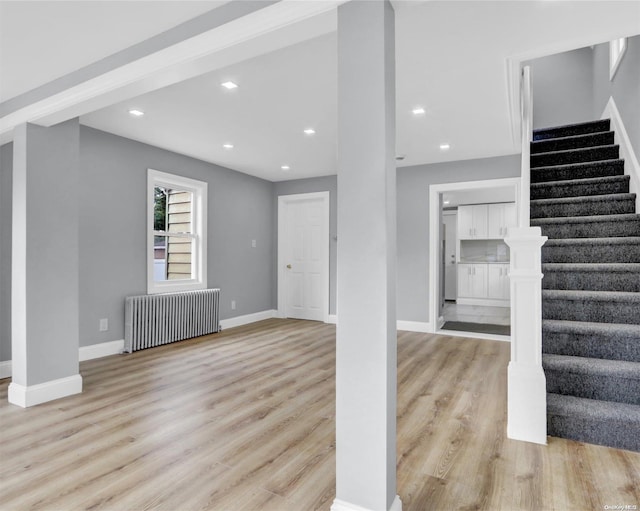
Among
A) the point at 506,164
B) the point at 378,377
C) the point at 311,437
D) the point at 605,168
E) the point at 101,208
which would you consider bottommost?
the point at 311,437

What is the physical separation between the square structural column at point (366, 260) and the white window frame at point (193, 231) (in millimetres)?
3637

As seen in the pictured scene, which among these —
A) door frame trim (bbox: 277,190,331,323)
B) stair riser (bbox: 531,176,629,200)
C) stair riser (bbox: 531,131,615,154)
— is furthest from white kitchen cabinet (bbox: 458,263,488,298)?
stair riser (bbox: 531,176,629,200)

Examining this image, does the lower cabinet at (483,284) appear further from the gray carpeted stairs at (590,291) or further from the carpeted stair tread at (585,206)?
the carpeted stair tread at (585,206)

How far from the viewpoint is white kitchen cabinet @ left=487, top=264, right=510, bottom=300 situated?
8250 millimetres

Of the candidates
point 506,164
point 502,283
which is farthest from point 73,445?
point 502,283

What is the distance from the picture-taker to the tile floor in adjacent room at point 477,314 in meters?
6.31

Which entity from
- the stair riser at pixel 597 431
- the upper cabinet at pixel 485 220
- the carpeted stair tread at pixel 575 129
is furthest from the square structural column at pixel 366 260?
the upper cabinet at pixel 485 220

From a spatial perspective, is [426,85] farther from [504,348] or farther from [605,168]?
[504,348]

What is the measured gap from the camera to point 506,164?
16.0 feet

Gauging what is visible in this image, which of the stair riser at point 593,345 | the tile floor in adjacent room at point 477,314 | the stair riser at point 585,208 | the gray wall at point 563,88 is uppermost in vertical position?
the gray wall at point 563,88

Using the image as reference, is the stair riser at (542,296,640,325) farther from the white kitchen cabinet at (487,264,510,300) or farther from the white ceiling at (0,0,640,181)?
the white kitchen cabinet at (487,264,510,300)

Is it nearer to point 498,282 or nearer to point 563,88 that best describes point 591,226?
point 563,88

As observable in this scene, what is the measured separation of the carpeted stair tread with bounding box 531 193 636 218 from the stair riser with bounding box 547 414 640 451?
208 cm

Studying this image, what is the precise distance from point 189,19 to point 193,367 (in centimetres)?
292
